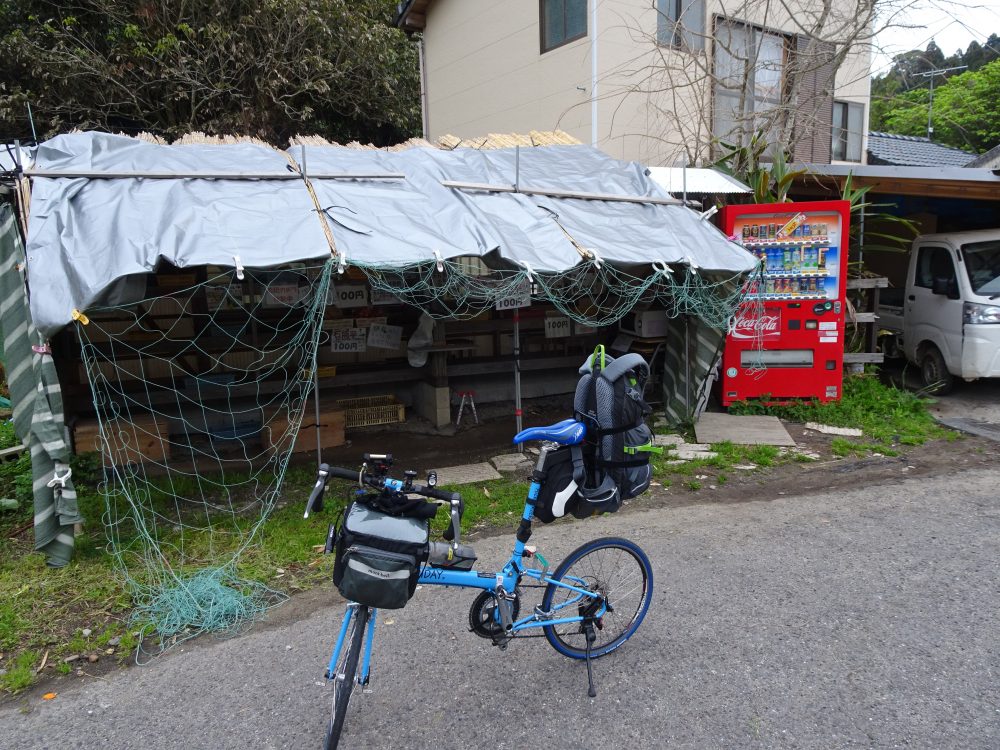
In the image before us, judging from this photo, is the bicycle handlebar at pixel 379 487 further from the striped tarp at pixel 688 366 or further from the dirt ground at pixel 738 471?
the striped tarp at pixel 688 366

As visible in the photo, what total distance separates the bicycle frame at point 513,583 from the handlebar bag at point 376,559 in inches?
7.9

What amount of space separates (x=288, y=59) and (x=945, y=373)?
12.8 metres

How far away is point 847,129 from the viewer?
43.1ft

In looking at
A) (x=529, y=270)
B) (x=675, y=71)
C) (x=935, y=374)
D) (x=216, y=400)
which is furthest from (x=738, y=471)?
(x=675, y=71)

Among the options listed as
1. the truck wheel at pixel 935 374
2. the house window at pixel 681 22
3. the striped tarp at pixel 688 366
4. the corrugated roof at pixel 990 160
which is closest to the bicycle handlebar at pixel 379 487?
the striped tarp at pixel 688 366

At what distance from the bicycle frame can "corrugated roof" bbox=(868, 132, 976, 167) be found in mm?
14242

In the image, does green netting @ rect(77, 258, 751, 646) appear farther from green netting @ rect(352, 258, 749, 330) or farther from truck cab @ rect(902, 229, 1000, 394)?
truck cab @ rect(902, 229, 1000, 394)

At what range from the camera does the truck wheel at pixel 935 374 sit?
9.34m

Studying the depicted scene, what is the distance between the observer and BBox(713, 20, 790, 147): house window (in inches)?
Result: 448

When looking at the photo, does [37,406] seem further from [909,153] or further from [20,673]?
[909,153]

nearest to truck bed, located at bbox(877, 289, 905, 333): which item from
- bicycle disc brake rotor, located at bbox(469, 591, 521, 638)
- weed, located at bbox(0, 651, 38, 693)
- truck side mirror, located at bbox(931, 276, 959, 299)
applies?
truck side mirror, located at bbox(931, 276, 959, 299)

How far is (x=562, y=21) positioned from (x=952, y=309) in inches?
298

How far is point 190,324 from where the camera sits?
7750mm

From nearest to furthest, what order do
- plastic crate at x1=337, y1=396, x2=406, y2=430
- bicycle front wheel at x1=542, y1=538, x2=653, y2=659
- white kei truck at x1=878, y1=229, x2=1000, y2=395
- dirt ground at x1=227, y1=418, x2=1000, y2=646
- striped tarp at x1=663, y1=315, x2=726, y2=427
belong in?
1. bicycle front wheel at x1=542, y1=538, x2=653, y2=659
2. dirt ground at x1=227, y1=418, x2=1000, y2=646
3. striped tarp at x1=663, y1=315, x2=726, y2=427
4. plastic crate at x1=337, y1=396, x2=406, y2=430
5. white kei truck at x1=878, y1=229, x2=1000, y2=395
